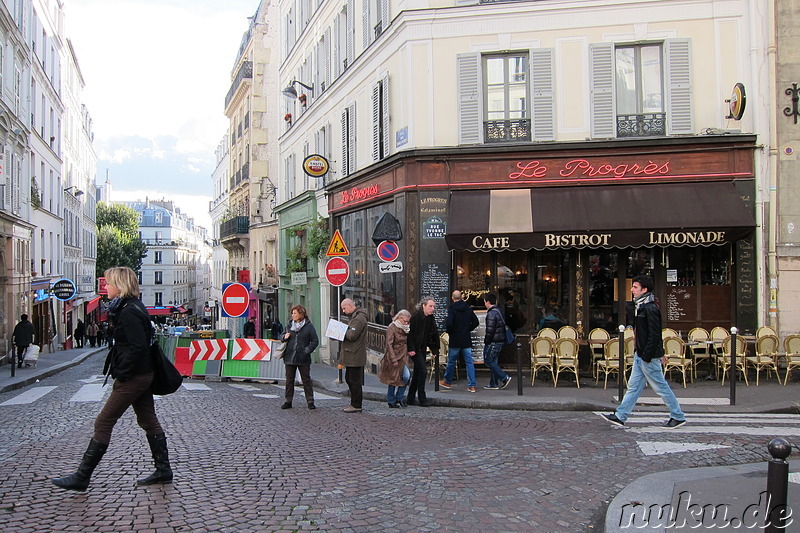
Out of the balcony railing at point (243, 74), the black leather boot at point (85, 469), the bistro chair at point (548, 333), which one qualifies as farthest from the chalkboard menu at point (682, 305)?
the balcony railing at point (243, 74)

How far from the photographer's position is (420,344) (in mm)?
11398

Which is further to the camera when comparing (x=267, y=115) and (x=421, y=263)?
(x=267, y=115)

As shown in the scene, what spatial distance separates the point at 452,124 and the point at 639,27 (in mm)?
4109

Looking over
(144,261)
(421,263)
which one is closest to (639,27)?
(421,263)

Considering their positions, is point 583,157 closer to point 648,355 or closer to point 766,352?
point 766,352

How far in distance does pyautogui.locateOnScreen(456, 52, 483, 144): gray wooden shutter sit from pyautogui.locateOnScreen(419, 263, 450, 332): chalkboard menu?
2.59m

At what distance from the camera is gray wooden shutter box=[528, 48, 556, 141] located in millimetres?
14500

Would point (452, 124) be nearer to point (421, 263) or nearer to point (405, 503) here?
point (421, 263)

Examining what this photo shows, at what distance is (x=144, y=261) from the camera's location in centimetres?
9725

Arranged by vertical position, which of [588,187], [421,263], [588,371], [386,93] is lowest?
[588,371]

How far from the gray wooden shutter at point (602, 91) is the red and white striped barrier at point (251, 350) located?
8.63 m

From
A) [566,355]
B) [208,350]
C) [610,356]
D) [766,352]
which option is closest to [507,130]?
[566,355]

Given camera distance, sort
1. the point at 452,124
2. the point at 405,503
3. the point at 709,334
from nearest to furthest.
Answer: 1. the point at 405,503
2. the point at 709,334
3. the point at 452,124

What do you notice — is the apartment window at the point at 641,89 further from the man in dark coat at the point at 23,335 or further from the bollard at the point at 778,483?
the man in dark coat at the point at 23,335
